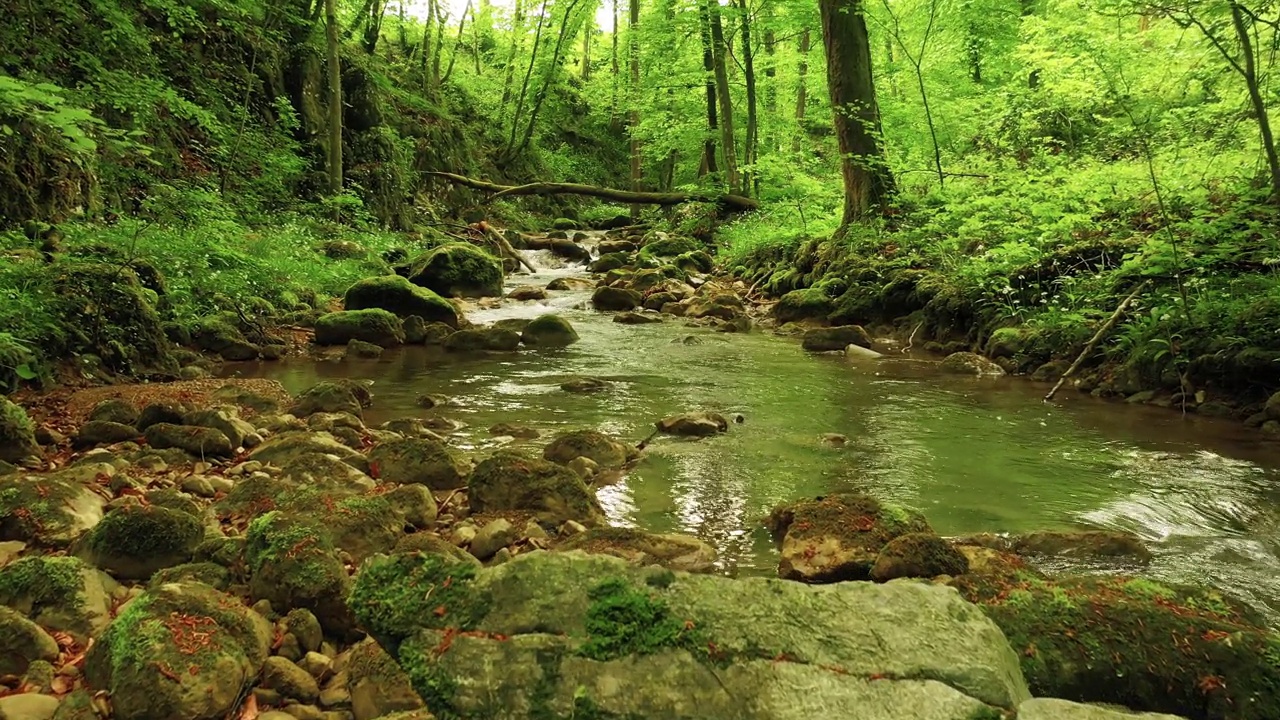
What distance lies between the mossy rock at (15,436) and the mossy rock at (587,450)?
2.99 m

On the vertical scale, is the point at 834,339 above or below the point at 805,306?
below

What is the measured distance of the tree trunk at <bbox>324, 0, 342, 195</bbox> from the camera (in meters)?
15.6

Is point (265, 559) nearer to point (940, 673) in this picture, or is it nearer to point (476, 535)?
point (476, 535)

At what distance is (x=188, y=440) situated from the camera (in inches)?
185

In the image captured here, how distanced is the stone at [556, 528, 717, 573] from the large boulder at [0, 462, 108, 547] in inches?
83.5

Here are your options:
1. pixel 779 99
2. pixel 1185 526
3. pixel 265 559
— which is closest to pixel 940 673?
pixel 265 559

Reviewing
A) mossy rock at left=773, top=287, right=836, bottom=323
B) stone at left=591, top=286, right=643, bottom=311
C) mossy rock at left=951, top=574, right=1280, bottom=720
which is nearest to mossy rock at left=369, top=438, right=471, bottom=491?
mossy rock at left=951, top=574, right=1280, bottom=720

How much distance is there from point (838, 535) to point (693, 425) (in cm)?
249

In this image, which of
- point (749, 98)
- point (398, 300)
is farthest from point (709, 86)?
point (398, 300)

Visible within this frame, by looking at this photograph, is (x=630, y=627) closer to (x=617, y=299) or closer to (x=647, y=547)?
(x=647, y=547)

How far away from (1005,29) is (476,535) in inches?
777

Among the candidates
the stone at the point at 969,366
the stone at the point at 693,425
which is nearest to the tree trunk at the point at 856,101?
the stone at the point at 969,366

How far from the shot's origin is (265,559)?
2.78 metres

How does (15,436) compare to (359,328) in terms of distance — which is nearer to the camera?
(15,436)
